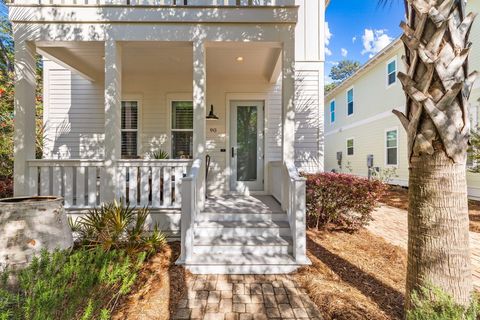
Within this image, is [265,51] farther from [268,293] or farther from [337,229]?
[268,293]

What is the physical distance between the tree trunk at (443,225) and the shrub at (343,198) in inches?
101

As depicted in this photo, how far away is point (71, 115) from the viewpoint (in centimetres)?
635

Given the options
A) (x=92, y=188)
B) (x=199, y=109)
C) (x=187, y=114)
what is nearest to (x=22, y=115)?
(x=92, y=188)

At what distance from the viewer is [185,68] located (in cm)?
592

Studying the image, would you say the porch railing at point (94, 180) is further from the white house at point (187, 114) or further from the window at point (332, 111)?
the window at point (332, 111)

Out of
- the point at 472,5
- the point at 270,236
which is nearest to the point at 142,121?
the point at 270,236

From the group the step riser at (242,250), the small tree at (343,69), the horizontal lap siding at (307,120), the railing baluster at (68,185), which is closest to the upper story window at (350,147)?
the horizontal lap siding at (307,120)

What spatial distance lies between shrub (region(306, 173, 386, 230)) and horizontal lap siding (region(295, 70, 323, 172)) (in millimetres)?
1548

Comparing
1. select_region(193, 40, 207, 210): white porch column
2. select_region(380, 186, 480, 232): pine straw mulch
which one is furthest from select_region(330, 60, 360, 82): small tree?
select_region(193, 40, 207, 210): white porch column

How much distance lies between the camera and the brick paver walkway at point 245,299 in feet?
Answer: 8.21

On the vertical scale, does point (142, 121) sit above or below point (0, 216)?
above

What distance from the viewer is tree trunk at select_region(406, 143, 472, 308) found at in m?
1.87

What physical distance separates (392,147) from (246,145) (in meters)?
7.64

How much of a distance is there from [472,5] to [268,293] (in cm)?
1046
